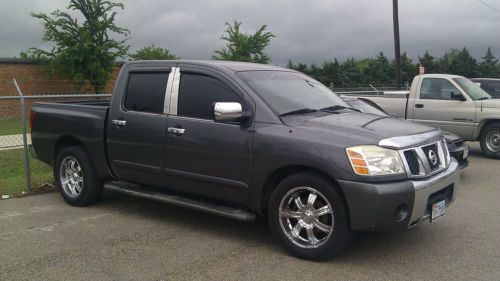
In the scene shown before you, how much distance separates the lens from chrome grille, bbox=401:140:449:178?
4.53 m

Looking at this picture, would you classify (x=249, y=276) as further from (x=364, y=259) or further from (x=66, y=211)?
(x=66, y=211)

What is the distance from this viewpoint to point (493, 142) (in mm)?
11367

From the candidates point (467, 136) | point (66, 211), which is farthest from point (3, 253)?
point (467, 136)

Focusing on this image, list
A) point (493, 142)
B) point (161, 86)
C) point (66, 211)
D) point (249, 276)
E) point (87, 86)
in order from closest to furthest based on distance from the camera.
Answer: point (249, 276)
point (161, 86)
point (66, 211)
point (493, 142)
point (87, 86)

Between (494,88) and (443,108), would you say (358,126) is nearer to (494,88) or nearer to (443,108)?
(443,108)

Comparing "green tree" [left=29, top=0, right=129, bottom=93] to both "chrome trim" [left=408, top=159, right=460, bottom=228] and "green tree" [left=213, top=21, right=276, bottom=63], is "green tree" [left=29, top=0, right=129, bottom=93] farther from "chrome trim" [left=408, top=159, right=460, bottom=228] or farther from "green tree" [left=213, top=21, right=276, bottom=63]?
"chrome trim" [left=408, top=159, right=460, bottom=228]

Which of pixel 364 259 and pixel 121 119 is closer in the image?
pixel 364 259

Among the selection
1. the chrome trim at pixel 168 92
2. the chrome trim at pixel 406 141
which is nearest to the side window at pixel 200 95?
the chrome trim at pixel 168 92

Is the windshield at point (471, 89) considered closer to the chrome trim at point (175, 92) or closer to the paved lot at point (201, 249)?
the paved lot at point (201, 249)

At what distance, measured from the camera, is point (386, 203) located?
14.2 ft

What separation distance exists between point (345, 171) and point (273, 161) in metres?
0.74

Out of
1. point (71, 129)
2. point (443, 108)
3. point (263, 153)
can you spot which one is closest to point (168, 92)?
point (263, 153)

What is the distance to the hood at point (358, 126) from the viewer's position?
15.2 feet

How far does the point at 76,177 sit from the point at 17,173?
4.04 m
